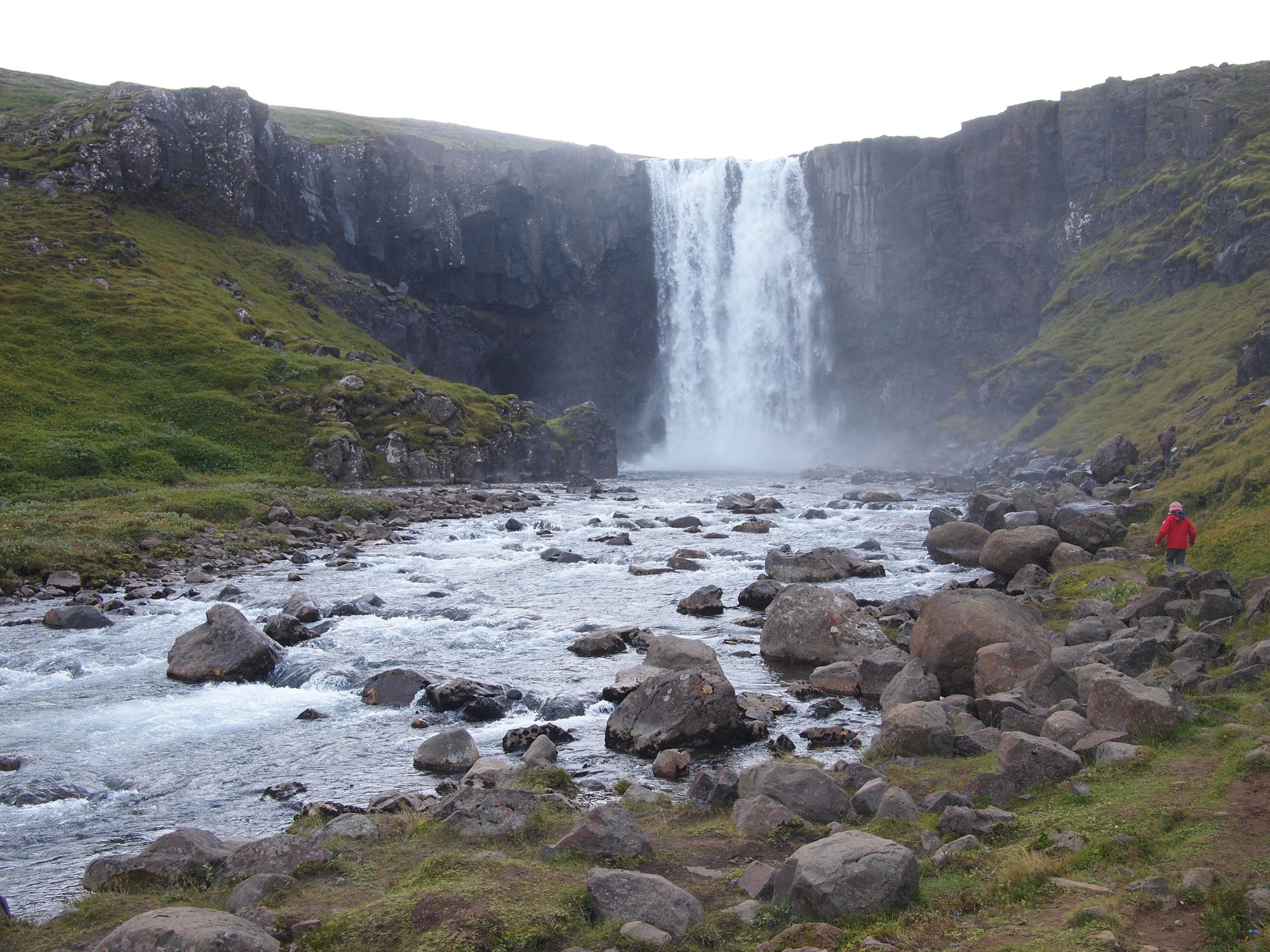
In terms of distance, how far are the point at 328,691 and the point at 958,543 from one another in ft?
76.1

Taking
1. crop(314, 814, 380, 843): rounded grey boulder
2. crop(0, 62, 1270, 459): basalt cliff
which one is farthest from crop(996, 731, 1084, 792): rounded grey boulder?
crop(0, 62, 1270, 459): basalt cliff

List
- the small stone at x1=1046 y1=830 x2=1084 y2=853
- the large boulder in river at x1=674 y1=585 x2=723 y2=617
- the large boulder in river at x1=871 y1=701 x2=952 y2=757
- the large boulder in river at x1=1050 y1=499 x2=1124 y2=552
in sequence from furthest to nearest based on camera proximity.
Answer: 1. the large boulder in river at x1=1050 y1=499 x2=1124 y2=552
2. the large boulder in river at x1=674 y1=585 x2=723 y2=617
3. the large boulder in river at x1=871 y1=701 x2=952 y2=757
4. the small stone at x1=1046 y1=830 x2=1084 y2=853

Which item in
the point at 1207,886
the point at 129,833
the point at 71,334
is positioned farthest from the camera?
the point at 71,334

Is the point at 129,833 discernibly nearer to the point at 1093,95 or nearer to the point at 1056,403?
the point at 1056,403

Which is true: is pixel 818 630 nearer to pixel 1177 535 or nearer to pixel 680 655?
pixel 680 655

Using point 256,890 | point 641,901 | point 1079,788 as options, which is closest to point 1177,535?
point 1079,788

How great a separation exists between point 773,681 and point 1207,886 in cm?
1196

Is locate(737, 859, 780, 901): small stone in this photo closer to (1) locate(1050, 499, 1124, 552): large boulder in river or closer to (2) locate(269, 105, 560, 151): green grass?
(1) locate(1050, 499, 1124, 552): large boulder in river

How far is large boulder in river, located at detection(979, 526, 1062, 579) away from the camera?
2709cm

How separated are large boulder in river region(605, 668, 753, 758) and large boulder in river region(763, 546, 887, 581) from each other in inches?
535

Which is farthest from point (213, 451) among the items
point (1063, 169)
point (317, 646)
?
point (1063, 169)

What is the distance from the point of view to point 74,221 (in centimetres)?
7406

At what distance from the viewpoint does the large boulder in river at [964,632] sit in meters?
16.8

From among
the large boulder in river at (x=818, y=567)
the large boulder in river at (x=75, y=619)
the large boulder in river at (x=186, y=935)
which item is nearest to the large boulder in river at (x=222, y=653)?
the large boulder in river at (x=75, y=619)
